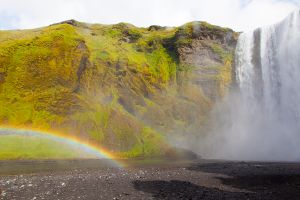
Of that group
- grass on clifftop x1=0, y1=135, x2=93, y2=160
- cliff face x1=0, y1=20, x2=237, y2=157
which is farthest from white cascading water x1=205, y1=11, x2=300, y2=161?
grass on clifftop x1=0, y1=135, x2=93, y2=160

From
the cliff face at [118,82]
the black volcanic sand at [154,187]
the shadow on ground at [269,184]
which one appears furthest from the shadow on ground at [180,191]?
the cliff face at [118,82]

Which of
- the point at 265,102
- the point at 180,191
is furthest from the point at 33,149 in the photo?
the point at 265,102

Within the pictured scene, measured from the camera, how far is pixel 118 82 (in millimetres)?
105125

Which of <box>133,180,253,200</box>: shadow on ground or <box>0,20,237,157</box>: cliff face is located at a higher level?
<box>0,20,237,157</box>: cliff face

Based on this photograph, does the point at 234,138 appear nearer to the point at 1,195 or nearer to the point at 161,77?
the point at 161,77

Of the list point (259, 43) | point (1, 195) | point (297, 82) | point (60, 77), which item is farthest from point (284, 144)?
point (1, 195)

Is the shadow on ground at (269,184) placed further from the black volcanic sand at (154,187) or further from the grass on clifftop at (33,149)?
the grass on clifftop at (33,149)

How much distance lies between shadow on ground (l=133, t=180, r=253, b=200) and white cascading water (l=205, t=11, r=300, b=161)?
167ft

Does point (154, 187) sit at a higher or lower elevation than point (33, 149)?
lower

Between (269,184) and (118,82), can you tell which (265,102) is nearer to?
(118,82)

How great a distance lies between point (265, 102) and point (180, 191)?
72.2 metres

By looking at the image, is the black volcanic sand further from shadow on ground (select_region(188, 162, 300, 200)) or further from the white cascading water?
the white cascading water

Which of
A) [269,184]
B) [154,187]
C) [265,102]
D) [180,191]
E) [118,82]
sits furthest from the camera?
[118,82]

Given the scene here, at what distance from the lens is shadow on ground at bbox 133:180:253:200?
26.5 metres
